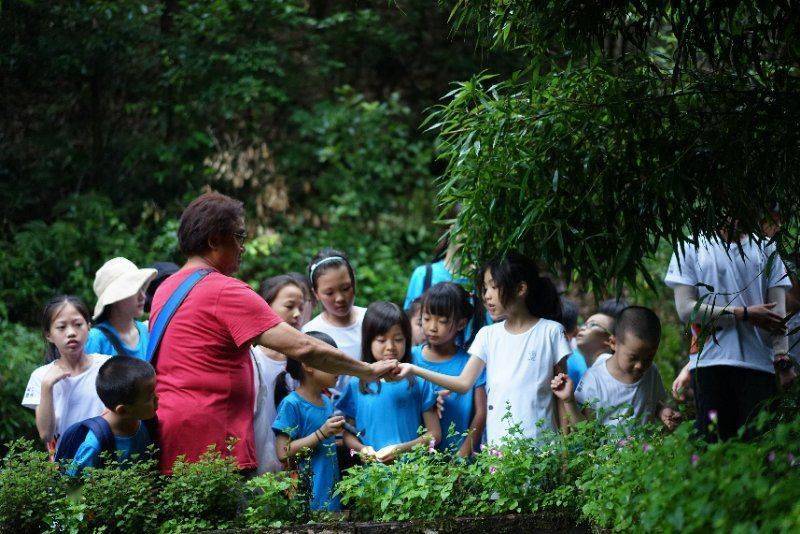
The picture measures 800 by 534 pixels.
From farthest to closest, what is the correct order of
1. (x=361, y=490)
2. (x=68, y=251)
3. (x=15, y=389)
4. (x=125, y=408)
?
1. (x=68, y=251)
2. (x=15, y=389)
3. (x=125, y=408)
4. (x=361, y=490)

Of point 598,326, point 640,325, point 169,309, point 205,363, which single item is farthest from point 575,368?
point 169,309

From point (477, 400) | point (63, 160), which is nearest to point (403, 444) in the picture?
point (477, 400)

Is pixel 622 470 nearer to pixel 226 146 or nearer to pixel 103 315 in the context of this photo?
pixel 103 315

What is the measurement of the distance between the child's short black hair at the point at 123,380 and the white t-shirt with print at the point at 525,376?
74.2 inches

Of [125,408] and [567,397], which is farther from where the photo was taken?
[567,397]

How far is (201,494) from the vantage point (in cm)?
422

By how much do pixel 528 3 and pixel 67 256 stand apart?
6624 millimetres

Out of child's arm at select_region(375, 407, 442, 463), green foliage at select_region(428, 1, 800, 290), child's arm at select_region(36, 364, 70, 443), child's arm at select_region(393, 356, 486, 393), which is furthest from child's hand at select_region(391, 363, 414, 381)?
child's arm at select_region(36, 364, 70, 443)

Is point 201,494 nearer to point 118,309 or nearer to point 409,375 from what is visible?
point 409,375

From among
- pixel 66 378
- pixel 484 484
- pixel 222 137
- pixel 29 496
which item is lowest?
pixel 484 484

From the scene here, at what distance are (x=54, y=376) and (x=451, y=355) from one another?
223 cm

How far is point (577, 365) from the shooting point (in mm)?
6066

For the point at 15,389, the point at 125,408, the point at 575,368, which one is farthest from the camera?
the point at 15,389

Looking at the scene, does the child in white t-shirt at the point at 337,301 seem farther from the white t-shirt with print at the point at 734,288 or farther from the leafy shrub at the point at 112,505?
the white t-shirt with print at the point at 734,288
